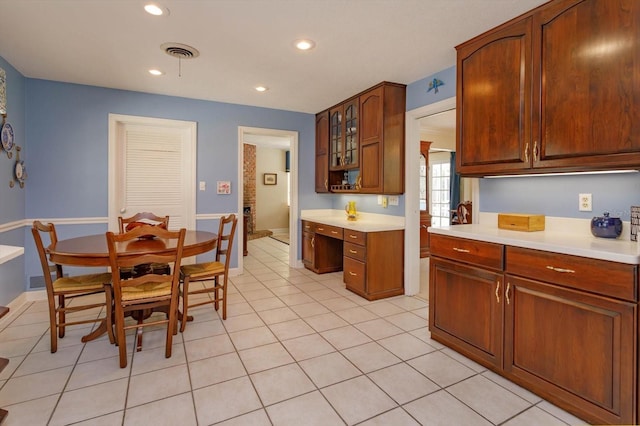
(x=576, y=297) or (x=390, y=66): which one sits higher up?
(x=390, y=66)

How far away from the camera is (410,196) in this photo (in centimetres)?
369

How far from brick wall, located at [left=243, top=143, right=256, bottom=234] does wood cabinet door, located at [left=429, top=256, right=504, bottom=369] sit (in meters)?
6.45

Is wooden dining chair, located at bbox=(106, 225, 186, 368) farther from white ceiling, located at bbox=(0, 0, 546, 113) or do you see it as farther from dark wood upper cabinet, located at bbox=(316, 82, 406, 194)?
dark wood upper cabinet, located at bbox=(316, 82, 406, 194)

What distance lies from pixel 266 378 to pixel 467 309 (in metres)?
1.47

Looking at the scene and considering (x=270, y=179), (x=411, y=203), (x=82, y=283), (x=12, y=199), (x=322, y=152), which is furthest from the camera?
(x=270, y=179)

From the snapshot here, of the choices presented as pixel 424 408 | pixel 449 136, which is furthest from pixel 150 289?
pixel 449 136

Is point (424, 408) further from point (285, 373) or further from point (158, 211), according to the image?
point (158, 211)

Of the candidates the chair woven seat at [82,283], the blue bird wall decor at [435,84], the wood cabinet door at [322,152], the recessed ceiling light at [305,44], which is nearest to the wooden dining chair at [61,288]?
the chair woven seat at [82,283]

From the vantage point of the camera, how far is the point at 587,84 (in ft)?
6.00

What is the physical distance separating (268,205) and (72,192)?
5525mm

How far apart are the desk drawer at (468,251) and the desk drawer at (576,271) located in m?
0.08

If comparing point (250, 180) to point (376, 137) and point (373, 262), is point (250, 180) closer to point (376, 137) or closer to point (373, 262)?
point (376, 137)

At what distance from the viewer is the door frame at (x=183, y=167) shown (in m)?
3.88

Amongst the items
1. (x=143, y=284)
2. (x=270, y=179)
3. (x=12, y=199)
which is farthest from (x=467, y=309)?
(x=270, y=179)
